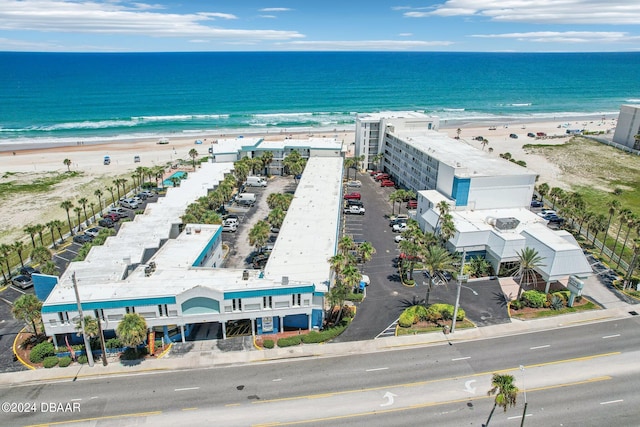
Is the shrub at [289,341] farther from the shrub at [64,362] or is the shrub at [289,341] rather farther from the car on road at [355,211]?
the car on road at [355,211]

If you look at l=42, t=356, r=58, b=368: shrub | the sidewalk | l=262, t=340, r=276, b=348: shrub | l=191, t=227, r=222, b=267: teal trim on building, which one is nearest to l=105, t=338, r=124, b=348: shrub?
the sidewalk

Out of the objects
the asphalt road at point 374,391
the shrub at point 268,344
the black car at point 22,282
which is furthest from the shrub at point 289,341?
the black car at point 22,282

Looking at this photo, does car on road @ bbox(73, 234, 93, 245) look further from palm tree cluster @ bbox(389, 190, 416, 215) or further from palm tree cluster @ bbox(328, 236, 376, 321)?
palm tree cluster @ bbox(389, 190, 416, 215)

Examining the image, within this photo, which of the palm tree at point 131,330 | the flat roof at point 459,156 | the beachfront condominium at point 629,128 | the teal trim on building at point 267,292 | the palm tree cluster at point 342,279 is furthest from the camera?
the beachfront condominium at point 629,128

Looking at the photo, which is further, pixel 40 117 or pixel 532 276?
pixel 40 117

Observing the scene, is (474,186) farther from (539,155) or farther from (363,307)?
(539,155)

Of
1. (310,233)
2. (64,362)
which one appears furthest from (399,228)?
(64,362)

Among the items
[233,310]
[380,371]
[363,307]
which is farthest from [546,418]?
[233,310]

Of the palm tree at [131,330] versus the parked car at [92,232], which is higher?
the palm tree at [131,330]
